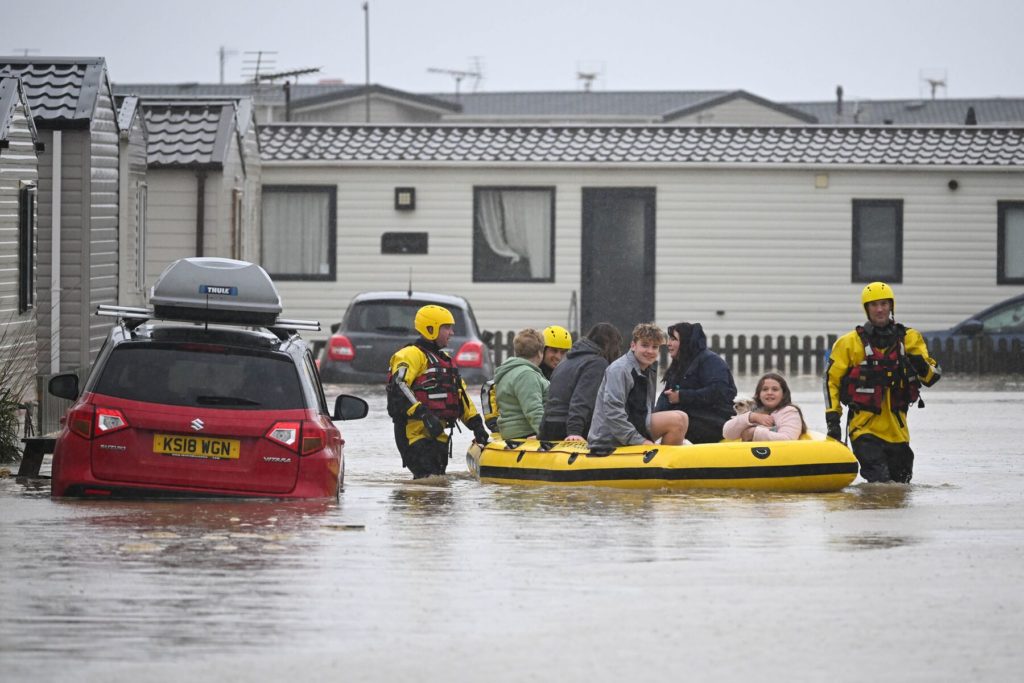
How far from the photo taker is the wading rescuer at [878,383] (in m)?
14.4

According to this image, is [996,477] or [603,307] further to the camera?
[603,307]

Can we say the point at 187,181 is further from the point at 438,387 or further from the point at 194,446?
the point at 194,446

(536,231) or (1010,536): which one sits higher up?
(536,231)

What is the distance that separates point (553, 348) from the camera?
15195mm

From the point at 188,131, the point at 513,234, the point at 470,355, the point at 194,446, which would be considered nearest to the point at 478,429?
the point at 194,446

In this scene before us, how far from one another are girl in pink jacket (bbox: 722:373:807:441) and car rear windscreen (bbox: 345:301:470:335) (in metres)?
9.94

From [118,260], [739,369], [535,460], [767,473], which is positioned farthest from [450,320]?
[739,369]

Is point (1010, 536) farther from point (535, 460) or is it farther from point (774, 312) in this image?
point (774, 312)

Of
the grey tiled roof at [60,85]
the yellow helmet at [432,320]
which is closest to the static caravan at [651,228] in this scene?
the grey tiled roof at [60,85]

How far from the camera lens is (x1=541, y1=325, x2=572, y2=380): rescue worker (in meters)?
15.2

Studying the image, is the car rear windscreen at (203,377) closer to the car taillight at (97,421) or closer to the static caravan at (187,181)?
the car taillight at (97,421)

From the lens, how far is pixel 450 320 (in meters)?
14.6

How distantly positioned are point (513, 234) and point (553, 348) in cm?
1807

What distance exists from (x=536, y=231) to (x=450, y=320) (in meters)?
18.8
